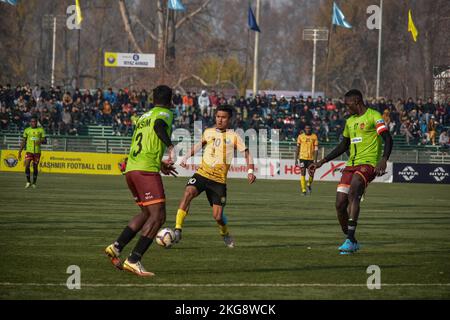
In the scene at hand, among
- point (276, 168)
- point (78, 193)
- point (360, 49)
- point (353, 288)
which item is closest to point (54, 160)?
point (276, 168)

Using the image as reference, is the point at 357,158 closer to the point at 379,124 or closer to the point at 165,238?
the point at 379,124

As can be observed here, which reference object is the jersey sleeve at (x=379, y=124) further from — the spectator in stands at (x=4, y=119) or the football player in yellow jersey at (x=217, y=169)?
the spectator in stands at (x=4, y=119)

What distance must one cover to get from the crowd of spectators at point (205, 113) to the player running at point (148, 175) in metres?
34.1

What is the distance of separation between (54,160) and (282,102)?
40.8 ft

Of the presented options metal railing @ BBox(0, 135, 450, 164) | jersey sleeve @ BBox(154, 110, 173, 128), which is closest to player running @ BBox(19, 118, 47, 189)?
metal railing @ BBox(0, 135, 450, 164)

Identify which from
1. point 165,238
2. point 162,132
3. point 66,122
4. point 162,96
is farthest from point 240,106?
point 162,132

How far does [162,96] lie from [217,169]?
3619 millimetres

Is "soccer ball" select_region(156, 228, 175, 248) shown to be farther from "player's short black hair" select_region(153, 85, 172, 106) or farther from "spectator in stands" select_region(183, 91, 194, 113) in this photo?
"spectator in stands" select_region(183, 91, 194, 113)

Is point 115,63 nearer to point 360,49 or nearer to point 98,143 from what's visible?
point 98,143

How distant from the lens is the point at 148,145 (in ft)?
36.4

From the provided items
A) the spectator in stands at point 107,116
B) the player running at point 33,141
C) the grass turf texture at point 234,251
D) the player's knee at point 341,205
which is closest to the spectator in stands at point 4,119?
the spectator in stands at point 107,116

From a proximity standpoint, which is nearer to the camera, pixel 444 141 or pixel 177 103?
pixel 444 141

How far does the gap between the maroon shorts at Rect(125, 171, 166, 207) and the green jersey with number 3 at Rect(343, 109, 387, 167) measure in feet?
14.0
